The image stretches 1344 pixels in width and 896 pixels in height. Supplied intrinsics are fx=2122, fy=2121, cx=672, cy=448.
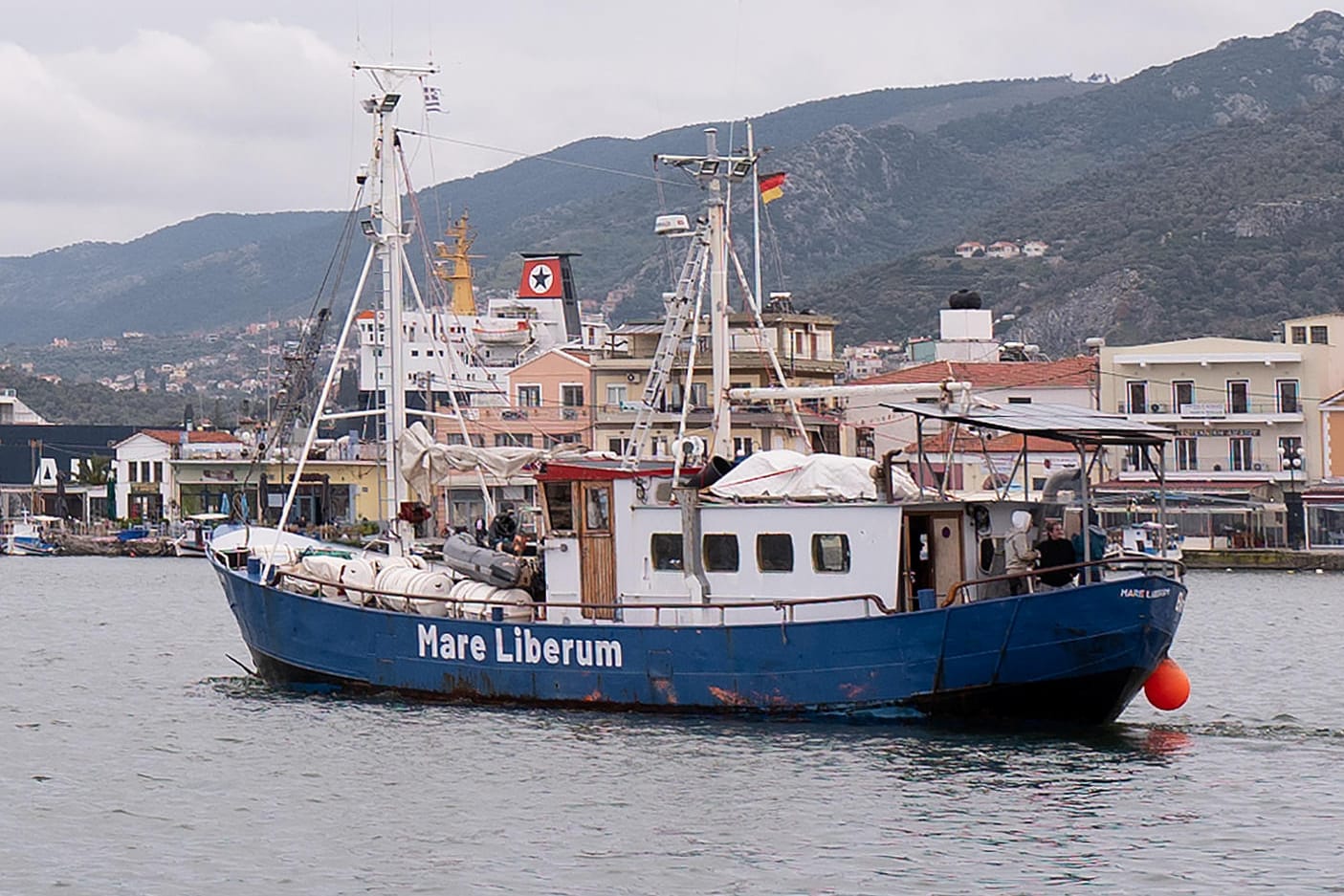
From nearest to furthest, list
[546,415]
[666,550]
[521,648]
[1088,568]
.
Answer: [1088,568] → [666,550] → [521,648] → [546,415]

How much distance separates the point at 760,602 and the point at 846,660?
148 cm

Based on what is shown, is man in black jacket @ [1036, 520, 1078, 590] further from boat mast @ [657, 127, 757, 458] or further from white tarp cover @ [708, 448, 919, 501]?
boat mast @ [657, 127, 757, 458]

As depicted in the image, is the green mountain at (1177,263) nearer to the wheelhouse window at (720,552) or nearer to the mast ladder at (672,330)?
the mast ladder at (672,330)

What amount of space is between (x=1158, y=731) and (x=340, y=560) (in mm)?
→ 13020

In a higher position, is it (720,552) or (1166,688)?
(720,552)

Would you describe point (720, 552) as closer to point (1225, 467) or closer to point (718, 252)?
point (718, 252)

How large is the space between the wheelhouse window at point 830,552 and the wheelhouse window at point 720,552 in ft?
3.96

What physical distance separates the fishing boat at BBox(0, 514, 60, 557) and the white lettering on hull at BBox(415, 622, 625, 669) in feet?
279

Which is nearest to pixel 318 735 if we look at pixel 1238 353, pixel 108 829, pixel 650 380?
pixel 108 829

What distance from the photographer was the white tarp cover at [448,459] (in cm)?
3528

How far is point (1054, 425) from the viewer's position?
89.8 ft

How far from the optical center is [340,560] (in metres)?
33.8

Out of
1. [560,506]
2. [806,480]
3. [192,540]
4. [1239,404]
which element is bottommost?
[192,540]

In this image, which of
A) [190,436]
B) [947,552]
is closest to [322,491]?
[190,436]
